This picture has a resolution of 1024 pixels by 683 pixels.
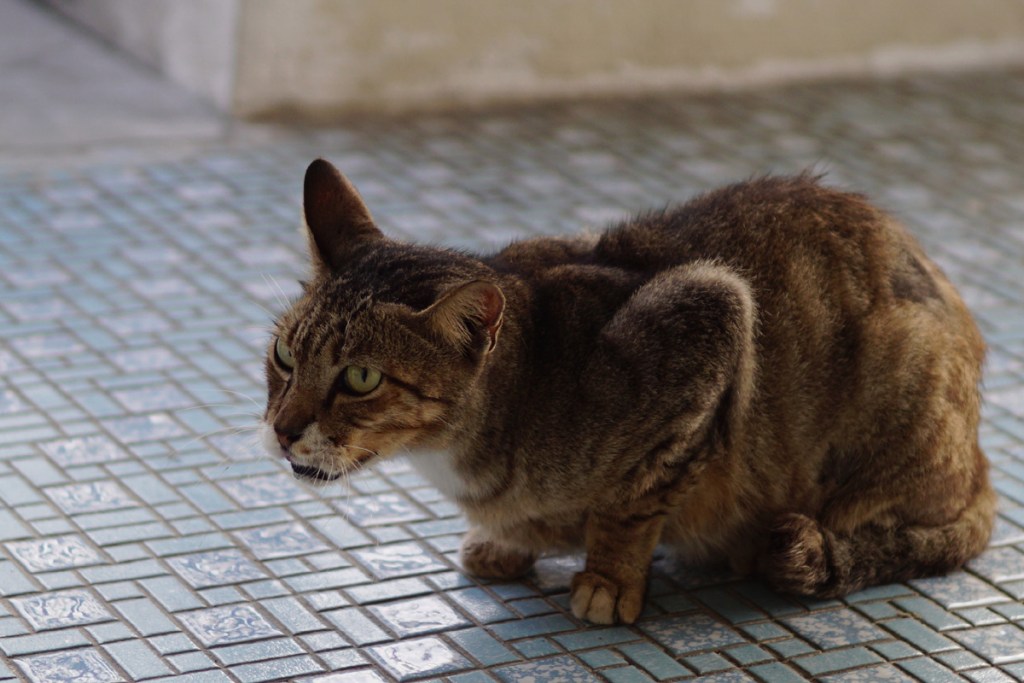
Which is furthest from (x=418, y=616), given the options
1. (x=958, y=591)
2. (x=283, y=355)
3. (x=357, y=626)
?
(x=958, y=591)

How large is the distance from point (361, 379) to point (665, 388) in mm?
697

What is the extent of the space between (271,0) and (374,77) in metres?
0.60

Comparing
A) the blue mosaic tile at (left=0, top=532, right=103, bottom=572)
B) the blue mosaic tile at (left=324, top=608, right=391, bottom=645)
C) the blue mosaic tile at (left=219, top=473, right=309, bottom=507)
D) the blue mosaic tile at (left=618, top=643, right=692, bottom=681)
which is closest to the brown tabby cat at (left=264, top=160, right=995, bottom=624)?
the blue mosaic tile at (left=618, top=643, right=692, bottom=681)

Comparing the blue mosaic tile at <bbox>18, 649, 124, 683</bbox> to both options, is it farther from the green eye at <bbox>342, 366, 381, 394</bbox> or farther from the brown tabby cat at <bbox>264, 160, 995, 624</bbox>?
the green eye at <bbox>342, 366, 381, 394</bbox>

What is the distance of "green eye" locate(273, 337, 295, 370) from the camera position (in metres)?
3.24

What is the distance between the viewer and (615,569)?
345 cm

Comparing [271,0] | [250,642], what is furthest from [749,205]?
[271,0]

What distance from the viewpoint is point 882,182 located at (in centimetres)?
638

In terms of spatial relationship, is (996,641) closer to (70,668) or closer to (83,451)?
(70,668)

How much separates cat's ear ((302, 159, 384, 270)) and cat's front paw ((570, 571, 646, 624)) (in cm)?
95

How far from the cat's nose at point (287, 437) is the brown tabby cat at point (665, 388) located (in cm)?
1

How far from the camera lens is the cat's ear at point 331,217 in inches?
133

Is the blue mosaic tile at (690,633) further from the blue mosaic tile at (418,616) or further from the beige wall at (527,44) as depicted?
the beige wall at (527,44)

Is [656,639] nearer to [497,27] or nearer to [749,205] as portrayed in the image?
[749,205]
